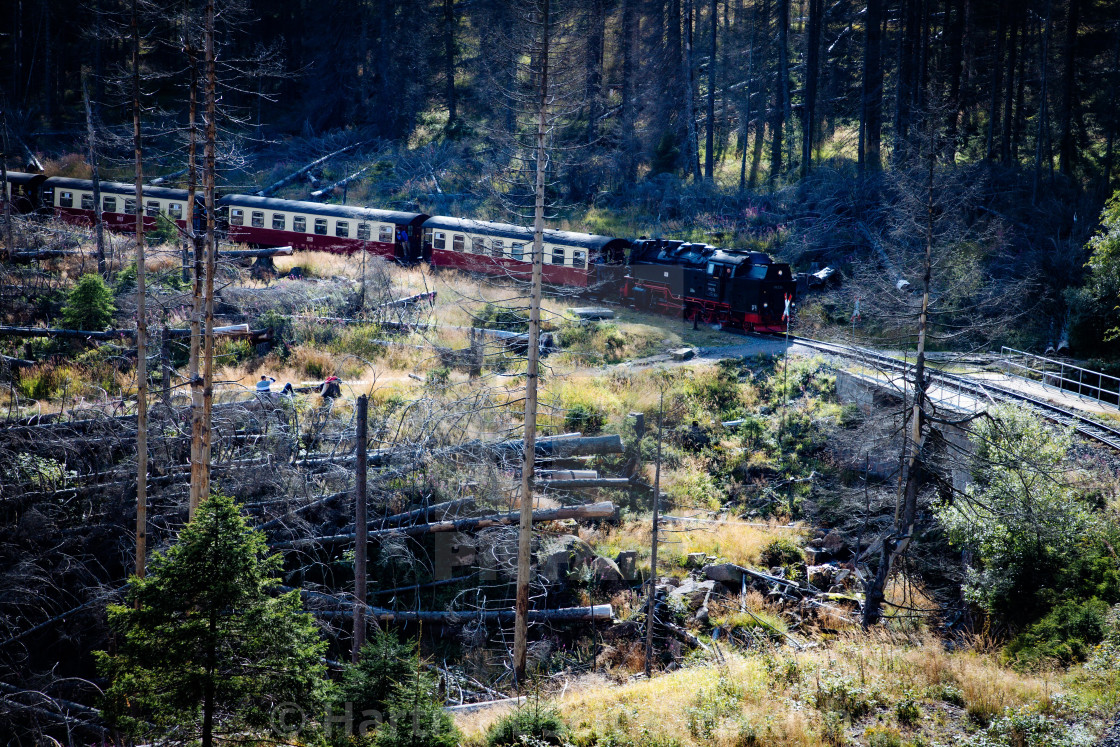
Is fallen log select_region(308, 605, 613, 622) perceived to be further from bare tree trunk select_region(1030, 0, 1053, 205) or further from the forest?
bare tree trunk select_region(1030, 0, 1053, 205)

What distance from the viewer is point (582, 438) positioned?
21.5 meters

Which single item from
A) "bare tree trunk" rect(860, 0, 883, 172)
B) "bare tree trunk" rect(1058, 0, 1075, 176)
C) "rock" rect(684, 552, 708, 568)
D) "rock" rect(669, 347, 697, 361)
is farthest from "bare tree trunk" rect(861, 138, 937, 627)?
"bare tree trunk" rect(860, 0, 883, 172)

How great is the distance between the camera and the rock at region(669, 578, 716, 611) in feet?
57.6

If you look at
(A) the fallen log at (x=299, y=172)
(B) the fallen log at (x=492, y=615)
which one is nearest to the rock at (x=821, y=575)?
(B) the fallen log at (x=492, y=615)

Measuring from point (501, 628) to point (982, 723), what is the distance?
9.54m

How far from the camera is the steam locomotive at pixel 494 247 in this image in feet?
97.5

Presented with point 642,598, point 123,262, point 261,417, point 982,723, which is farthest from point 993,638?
point 123,262

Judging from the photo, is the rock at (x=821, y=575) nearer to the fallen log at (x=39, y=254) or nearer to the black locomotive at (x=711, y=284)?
the black locomotive at (x=711, y=284)

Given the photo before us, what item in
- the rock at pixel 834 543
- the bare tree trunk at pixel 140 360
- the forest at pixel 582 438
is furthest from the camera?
the rock at pixel 834 543

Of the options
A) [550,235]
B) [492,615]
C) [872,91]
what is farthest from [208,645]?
[872,91]

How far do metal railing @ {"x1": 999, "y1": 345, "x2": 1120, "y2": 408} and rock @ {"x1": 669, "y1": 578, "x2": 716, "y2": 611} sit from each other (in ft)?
34.6

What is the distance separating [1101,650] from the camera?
35.8 feet

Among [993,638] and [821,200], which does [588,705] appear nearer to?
[993,638]

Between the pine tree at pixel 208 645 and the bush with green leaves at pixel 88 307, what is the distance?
762 inches
